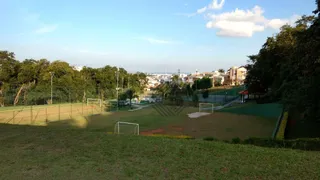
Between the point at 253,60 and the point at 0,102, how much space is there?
104 feet

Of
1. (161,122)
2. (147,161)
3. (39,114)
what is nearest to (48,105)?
(39,114)

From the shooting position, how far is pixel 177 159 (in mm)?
4344

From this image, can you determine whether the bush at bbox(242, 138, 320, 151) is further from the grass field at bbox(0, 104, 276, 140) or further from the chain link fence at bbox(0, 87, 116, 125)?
the chain link fence at bbox(0, 87, 116, 125)

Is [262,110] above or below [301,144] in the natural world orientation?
below

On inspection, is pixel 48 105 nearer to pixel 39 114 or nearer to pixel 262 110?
pixel 39 114

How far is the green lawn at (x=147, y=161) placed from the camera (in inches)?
145

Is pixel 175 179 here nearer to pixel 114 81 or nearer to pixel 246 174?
pixel 246 174

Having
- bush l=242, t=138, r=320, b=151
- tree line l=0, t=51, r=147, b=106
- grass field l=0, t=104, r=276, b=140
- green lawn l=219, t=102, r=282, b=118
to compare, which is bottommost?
grass field l=0, t=104, r=276, b=140

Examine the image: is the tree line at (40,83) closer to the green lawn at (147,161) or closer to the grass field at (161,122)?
the grass field at (161,122)

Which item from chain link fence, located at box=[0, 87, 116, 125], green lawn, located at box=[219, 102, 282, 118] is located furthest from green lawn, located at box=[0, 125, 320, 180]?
green lawn, located at box=[219, 102, 282, 118]

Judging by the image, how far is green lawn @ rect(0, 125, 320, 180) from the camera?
3.68 meters

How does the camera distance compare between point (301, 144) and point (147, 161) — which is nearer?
point (147, 161)

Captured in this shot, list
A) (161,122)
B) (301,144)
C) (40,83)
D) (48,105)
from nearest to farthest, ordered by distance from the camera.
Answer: (301,144) < (161,122) < (48,105) < (40,83)

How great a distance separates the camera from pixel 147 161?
4266 mm
